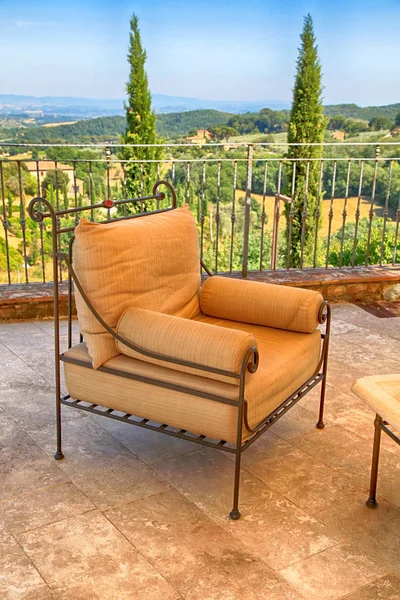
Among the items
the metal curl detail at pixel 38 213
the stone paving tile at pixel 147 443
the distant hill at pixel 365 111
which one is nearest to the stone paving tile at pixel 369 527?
the stone paving tile at pixel 147 443

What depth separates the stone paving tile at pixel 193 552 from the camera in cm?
176

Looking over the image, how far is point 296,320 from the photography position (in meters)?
2.54

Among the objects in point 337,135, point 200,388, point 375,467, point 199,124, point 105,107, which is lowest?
point 375,467

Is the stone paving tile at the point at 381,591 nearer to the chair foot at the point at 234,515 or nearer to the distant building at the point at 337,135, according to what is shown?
the chair foot at the point at 234,515

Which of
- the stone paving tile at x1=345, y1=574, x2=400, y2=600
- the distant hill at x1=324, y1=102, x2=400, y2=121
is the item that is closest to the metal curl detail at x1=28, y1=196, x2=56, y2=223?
the stone paving tile at x1=345, y1=574, x2=400, y2=600

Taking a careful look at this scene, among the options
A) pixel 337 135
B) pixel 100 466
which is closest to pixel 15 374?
pixel 100 466

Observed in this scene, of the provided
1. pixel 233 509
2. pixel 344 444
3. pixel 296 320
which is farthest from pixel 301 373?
pixel 233 509

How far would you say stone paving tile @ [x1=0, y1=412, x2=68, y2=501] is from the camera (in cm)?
225

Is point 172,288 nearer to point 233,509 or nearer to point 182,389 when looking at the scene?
point 182,389

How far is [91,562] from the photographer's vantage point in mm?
1859

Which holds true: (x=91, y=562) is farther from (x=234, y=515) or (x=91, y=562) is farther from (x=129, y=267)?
(x=129, y=267)

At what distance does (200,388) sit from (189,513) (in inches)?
16.4

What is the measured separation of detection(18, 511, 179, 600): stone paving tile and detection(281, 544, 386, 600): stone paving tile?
0.36 metres

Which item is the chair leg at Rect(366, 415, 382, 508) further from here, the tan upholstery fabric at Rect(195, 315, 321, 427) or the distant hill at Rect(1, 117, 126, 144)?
the distant hill at Rect(1, 117, 126, 144)
